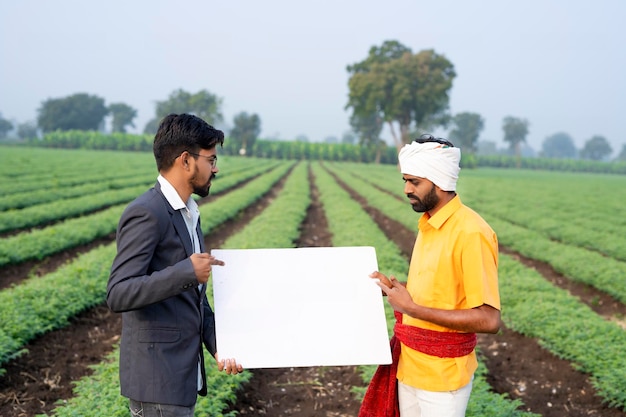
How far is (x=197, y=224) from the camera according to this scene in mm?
2531

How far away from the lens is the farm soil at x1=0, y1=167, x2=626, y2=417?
5121 mm

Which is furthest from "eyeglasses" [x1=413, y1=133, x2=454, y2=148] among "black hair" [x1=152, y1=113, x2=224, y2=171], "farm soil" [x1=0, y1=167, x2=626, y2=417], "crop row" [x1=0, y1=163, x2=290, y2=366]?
"crop row" [x1=0, y1=163, x2=290, y2=366]

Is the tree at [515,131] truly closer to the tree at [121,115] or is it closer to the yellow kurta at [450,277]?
the tree at [121,115]

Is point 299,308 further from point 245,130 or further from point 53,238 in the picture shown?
point 245,130

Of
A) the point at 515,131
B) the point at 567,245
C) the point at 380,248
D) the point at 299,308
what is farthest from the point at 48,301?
the point at 515,131

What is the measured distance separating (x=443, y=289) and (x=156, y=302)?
127 cm

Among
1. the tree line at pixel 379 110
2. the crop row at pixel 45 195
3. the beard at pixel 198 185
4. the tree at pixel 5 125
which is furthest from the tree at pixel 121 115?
the beard at pixel 198 185

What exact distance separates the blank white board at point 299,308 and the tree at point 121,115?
453 feet

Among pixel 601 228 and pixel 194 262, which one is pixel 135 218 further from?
pixel 601 228

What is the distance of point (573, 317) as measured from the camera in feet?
24.2

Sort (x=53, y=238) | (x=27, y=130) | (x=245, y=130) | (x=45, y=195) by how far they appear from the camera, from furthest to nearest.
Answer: (x=27, y=130) < (x=245, y=130) < (x=45, y=195) < (x=53, y=238)

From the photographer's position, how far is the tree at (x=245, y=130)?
312ft

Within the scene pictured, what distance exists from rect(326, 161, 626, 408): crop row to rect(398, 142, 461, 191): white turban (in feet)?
14.0

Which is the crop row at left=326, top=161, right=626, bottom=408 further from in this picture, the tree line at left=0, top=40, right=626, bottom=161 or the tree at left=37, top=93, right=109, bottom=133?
the tree at left=37, top=93, right=109, bottom=133
